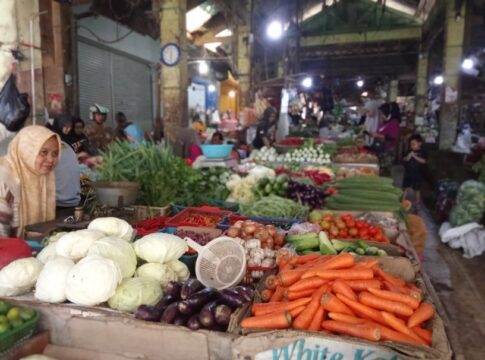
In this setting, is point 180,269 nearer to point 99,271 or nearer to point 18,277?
point 99,271

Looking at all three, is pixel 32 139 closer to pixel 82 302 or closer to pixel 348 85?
pixel 82 302

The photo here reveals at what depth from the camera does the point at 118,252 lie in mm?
2295

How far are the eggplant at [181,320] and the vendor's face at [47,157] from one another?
75.7 inches

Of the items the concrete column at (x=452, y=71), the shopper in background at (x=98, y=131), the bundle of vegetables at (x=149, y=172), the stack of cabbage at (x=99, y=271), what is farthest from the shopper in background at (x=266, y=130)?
the stack of cabbage at (x=99, y=271)

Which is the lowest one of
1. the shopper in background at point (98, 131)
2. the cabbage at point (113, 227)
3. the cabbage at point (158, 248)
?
the cabbage at point (158, 248)

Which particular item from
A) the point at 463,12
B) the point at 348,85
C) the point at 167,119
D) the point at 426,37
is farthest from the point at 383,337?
the point at 348,85

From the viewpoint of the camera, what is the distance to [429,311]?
1.98 m

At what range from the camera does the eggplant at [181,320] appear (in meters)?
1.95

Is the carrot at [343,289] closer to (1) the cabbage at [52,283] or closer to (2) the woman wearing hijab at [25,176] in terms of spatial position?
(1) the cabbage at [52,283]

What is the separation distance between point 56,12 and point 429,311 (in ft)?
28.8

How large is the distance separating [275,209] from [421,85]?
15.7 metres

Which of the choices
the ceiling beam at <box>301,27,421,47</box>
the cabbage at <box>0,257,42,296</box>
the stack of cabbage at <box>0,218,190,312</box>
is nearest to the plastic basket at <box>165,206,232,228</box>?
A: the stack of cabbage at <box>0,218,190,312</box>

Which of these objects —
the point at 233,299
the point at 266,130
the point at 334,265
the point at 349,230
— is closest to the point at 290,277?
the point at 334,265

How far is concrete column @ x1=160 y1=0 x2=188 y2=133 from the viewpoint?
26.7 ft
